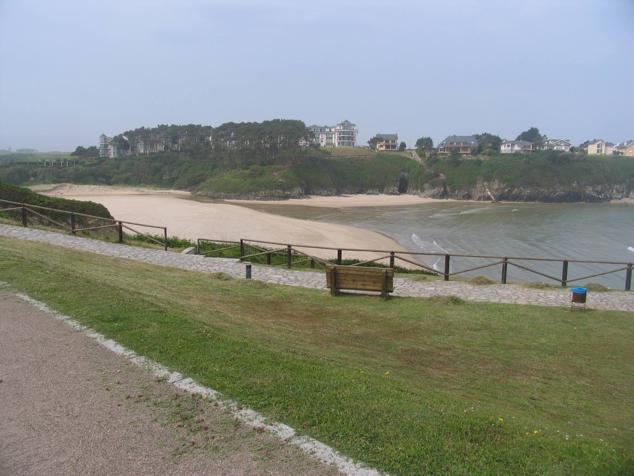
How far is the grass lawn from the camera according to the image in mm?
4293

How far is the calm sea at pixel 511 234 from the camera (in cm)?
3275

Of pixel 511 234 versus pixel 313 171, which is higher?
pixel 313 171

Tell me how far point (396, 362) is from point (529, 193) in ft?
339

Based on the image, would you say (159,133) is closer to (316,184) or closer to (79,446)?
(316,184)

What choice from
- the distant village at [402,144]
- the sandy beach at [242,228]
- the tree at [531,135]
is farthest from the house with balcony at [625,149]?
the sandy beach at [242,228]

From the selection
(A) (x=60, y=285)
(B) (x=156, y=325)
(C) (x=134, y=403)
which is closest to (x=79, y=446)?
(C) (x=134, y=403)

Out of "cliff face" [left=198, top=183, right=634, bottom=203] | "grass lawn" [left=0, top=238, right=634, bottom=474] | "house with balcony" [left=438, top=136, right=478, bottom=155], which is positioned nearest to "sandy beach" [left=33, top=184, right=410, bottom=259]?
"grass lawn" [left=0, top=238, right=634, bottom=474]

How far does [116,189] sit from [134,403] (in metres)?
100

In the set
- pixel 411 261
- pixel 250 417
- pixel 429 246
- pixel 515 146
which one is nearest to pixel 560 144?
pixel 515 146

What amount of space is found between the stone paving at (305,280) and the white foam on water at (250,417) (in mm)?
8021

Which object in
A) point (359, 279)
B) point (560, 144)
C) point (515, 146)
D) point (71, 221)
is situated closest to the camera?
point (359, 279)

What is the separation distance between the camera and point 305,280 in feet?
48.0

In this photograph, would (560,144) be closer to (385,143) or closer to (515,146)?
(515,146)

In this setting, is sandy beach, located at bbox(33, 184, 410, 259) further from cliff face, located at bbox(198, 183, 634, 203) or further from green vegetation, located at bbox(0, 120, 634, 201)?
cliff face, located at bbox(198, 183, 634, 203)
